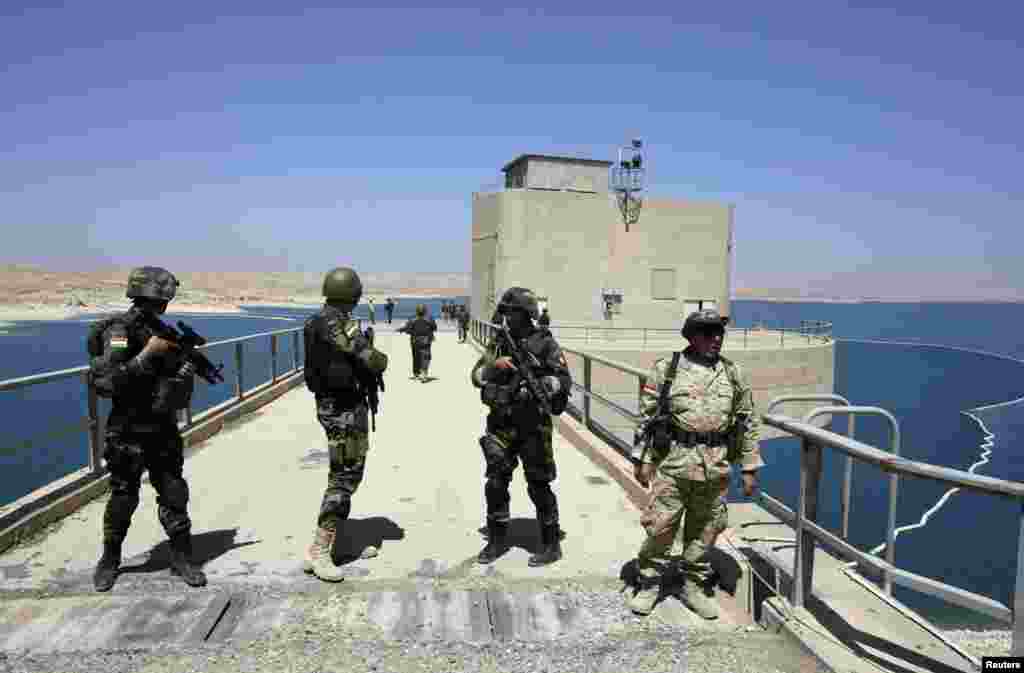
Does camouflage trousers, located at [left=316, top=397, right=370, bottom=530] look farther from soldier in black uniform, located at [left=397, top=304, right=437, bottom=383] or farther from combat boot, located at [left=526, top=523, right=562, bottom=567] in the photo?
soldier in black uniform, located at [left=397, top=304, right=437, bottom=383]

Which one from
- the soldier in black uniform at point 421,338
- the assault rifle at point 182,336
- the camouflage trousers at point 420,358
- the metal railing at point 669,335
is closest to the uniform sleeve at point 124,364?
the assault rifle at point 182,336

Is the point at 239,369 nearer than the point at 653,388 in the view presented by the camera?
No

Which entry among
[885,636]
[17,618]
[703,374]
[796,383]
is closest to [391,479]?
[17,618]

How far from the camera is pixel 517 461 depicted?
14.7ft

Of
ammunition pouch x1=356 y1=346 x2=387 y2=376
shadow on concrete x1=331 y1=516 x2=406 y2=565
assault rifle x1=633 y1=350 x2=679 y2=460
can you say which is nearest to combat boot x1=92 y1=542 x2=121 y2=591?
shadow on concrete x1=331 y1=516 x2=406 y2=565

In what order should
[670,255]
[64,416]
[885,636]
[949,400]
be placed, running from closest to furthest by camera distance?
[885,636] < [64,416] < [670,255] < [949,400]

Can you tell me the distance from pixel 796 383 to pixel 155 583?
26.7m

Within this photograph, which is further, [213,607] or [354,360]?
[354,360]

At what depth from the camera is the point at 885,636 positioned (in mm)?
3256

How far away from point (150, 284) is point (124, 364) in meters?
0.53

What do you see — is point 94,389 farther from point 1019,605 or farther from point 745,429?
point 1019,605

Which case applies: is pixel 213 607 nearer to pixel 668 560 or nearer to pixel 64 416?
pixel 668 560

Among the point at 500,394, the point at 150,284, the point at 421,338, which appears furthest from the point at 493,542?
the point at 421,338

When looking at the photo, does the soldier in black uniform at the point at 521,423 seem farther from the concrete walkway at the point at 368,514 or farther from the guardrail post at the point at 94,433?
the guardrail post at the point at 94,433
